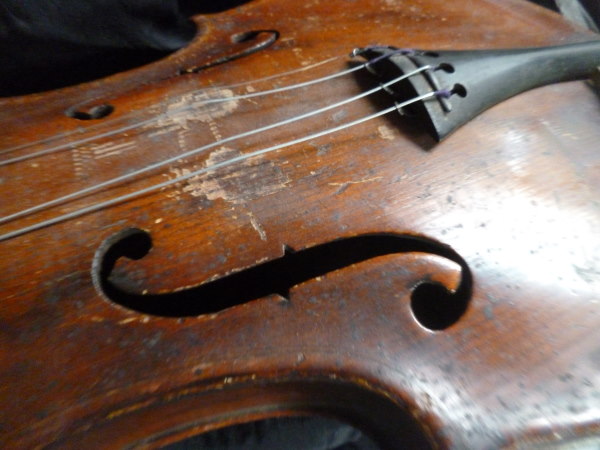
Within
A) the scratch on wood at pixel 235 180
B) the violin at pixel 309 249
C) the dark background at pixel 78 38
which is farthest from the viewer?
the dark background at pixel 78 38

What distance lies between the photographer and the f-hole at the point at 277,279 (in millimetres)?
526

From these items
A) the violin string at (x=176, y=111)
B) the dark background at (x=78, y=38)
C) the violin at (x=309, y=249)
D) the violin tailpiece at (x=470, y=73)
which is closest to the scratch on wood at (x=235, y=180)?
the violin at (x=309, y=249)

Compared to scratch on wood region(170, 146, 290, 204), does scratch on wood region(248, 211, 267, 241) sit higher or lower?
lower

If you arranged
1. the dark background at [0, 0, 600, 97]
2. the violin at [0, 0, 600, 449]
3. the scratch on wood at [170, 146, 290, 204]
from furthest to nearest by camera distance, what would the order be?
the dark background at [0, 0, 600, 97]
the scratch on wood at [170, 146, 290, 204]
the violin at [0, 0, 600, 449]

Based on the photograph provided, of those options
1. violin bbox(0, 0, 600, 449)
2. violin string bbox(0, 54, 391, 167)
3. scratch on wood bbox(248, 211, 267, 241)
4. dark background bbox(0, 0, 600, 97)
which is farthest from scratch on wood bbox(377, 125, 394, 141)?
dark background bbox(0, 0, 600, 97)

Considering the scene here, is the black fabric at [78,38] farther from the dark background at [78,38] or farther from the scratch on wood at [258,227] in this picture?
the scratch on wood at [258,227]

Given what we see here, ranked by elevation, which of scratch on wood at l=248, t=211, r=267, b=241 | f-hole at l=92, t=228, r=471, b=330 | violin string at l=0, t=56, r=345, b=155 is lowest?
f-hole at l=92, t=228, r=471, b=330

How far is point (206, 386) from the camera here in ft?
1.53

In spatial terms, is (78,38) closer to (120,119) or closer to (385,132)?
(120,119)

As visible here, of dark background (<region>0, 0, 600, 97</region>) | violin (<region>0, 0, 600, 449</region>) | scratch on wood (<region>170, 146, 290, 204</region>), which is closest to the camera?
violin (<region>0, 0, 600, 449</region>)

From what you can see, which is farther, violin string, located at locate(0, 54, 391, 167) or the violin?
violin string, located at locate(0, 54, 391, 167)

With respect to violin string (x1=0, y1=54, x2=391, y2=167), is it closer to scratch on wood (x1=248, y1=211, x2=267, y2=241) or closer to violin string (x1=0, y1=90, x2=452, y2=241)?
violin string (x1=0, y1=90, x2=452, y2=241)

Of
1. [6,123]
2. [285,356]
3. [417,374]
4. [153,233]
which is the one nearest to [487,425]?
[417,374]

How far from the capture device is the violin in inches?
Result: 18.7
